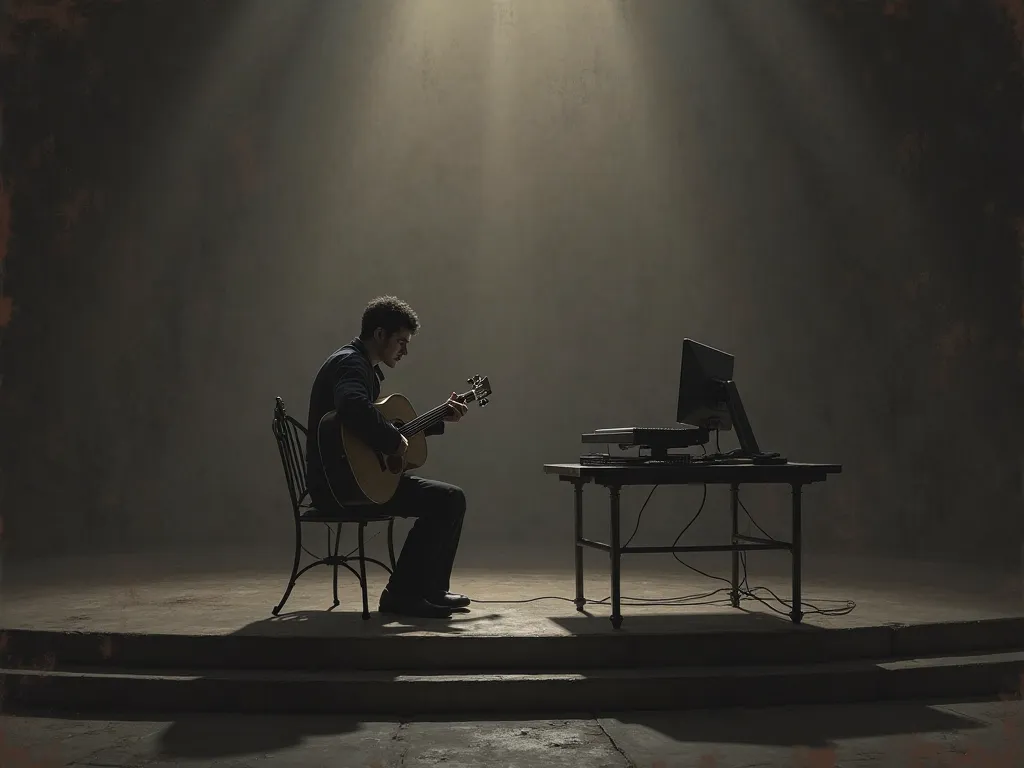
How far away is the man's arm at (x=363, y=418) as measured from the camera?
3.73 meters

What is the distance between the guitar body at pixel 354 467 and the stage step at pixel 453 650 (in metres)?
0.55

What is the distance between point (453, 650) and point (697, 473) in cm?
104

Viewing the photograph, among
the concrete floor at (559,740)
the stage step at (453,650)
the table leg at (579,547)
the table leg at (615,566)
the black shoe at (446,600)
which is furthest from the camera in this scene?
the table leg at (579,547)

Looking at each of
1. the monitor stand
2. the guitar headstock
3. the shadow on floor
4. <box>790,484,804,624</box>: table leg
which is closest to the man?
the guitar headstock

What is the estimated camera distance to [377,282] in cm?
745

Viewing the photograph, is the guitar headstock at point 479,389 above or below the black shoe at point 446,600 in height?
above

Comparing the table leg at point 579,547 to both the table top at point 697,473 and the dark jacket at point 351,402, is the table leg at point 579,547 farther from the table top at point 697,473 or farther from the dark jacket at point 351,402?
the dark jacket at point 351,402

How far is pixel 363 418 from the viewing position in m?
3.73

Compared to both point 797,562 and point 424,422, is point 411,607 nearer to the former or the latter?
point 424,422

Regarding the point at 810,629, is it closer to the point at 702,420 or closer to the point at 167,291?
the point at 702,420

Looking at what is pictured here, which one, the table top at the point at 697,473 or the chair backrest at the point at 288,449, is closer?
the table top at the point at 697,473

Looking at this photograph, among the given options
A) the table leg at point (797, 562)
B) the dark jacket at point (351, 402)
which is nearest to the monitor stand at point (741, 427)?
the table leg at point (797, 562)

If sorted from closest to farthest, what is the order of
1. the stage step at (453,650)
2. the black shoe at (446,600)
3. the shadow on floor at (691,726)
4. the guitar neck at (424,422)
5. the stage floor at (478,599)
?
the shadow on floor at (691,726) < the stage step at (453,650) < the stage floor at (478,599) < the guitar neck at (424,422) < the black shoe at (446,600)

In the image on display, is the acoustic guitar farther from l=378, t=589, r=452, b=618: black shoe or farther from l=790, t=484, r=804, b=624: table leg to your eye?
l=790, t=484, r=804, b=624: table leg
